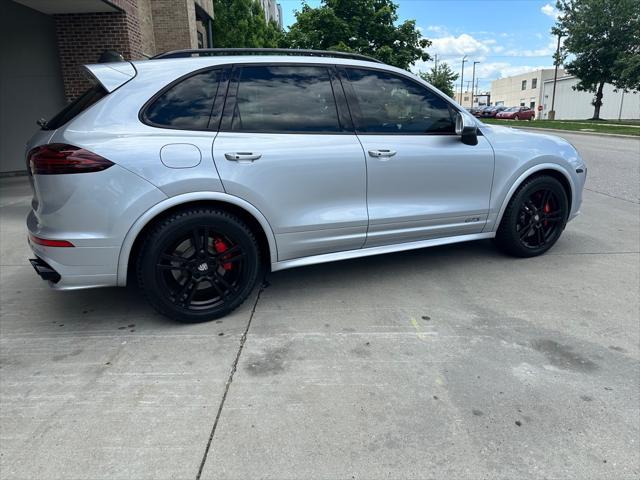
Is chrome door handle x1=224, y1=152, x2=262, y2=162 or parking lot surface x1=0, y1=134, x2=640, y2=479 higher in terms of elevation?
chrome door handle x1=224, y1=152, x2=262, y2=162

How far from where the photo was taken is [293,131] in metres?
3.44

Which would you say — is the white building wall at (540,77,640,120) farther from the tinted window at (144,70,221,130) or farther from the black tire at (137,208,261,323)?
the black tire at (137,208,261,323)

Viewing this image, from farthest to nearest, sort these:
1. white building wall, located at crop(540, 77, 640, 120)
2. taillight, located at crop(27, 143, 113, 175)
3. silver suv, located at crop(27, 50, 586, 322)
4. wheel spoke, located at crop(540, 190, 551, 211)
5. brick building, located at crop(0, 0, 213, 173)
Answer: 1. white building wall, located at crop(540, 77, 640, 120)
2. brick building, located at crop(0, 0, 213, 173)
3. wheel spoke, located at crop(540, 190, 551, 211)
4. silver suv, located at crop(27, 50, 586, 322)
5. taillight, located at crop(27, 143, 113, 175)

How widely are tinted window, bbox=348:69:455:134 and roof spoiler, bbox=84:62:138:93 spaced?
5.47 feet

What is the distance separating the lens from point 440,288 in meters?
3.97

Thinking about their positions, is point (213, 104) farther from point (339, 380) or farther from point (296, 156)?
point (339, 380)

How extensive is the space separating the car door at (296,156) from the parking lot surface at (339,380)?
61 centimetres

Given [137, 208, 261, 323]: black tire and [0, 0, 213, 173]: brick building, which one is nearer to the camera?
[137, 208, 261, 323]: black tire

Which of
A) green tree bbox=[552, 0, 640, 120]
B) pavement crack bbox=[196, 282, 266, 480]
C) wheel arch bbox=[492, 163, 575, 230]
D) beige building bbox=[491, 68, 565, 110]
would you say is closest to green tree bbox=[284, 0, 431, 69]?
wheel arch bbox=[492, 163, 575, 230]

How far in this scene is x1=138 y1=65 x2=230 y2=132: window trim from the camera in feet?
10.1

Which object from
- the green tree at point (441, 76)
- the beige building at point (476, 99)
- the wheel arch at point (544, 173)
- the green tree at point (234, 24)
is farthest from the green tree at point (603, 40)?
the beige building at point (476, 99)

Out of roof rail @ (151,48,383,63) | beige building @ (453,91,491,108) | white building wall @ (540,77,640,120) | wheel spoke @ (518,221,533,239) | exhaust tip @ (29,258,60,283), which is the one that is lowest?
wheel spoke @ (518,221,533,239)

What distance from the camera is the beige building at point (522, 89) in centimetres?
7050

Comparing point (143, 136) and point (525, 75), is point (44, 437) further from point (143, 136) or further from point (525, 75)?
point (525, 75)
